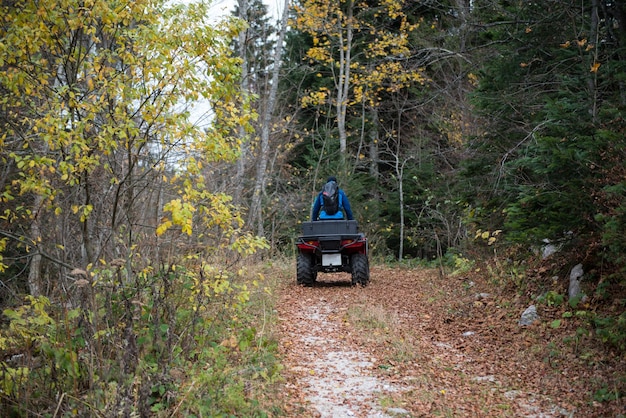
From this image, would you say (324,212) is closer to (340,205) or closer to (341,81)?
(340,205)

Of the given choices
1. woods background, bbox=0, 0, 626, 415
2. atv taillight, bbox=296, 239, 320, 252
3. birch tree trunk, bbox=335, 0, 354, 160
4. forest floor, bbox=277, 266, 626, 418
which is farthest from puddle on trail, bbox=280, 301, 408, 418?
birch tree trunk, bbox=335, 0, 354, 160

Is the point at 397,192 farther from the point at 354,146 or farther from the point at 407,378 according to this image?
the point at 407,378

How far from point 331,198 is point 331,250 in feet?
3.92

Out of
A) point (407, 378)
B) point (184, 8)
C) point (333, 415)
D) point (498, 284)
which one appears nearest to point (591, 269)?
point (498, 284)

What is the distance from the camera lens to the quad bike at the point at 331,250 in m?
11.1

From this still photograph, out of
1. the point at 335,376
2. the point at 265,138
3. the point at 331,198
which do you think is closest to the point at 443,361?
the point at 335,376

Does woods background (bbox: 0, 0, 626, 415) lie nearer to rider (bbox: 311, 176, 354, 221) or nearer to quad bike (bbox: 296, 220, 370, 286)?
quad bike (bbox: 296, 220, 370, 286)

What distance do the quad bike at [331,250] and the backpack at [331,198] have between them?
2.25 feet

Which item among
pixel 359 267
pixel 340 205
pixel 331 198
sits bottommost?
pixel 359 267

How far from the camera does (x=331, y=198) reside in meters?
11.8

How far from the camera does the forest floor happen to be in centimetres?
518

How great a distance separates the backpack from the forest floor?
8.30 feet

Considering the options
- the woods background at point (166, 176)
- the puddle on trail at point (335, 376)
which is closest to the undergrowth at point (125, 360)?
the woods background at point (166, 176)

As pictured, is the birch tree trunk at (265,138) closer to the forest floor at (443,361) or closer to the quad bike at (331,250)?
the quad bike at (331,250)
